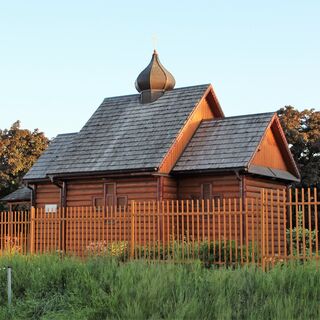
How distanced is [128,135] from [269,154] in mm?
5541

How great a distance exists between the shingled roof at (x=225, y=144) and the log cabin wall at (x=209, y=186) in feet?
2.03

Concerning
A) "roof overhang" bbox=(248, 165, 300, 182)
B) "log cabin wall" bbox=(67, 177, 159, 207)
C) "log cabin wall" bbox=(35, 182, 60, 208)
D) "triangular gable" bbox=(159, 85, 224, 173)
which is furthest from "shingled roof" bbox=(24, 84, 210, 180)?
"roof overhang" bbox=(248, 165, 300, 182)

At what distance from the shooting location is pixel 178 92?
1065 inches

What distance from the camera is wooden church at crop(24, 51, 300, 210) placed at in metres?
23.2

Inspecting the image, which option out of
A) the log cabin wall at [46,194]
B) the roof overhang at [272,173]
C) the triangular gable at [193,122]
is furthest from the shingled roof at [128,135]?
the roof overhang at [272,173]

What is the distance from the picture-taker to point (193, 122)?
25.6m

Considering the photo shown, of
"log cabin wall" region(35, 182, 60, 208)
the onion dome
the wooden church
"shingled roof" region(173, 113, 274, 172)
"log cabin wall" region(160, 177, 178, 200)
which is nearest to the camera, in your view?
"shingled roof" region(173, 113, 274, 172)

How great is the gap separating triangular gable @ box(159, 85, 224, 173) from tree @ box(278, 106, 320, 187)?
1128 cm

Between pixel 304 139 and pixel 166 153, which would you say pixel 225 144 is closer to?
pixel 166 153

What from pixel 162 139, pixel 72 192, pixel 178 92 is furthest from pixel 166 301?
pixel 178 92

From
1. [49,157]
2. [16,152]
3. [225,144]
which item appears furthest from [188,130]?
[16,152]

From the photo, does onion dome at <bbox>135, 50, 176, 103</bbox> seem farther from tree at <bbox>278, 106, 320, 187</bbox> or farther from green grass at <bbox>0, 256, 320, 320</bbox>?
green grass at <bbox>0, 256, 320, 320</bbox>

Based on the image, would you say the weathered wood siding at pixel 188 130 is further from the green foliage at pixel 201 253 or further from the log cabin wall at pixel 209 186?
the green foliage at pixel 201 253

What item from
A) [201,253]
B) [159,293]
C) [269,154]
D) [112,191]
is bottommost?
[159,293]
